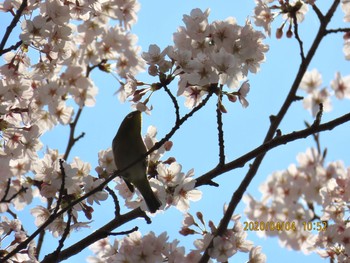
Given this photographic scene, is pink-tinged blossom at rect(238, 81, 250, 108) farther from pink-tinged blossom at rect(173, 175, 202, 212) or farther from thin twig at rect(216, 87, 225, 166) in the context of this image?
pink-tinged blossom at rect(173, 175, 202, 212)

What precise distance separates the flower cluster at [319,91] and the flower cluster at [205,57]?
342 centimetres

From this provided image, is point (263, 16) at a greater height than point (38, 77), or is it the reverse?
point (263, 16)

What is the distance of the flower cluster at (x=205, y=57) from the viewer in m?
3.30

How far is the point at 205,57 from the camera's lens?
11.3 feet

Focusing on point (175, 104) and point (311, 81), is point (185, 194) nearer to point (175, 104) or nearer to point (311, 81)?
point (175, 104)

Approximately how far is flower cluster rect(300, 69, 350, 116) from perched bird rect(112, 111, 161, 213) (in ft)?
13.0

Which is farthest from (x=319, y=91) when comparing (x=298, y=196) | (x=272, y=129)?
(x=272, y=129)

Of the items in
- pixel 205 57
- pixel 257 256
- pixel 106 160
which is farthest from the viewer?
pixel 257 256

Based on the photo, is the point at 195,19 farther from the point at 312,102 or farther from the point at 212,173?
the point at 312,102

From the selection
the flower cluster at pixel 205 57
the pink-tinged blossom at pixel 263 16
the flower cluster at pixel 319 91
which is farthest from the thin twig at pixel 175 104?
the flower cluster at pixel 319 91

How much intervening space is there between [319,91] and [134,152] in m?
4.48

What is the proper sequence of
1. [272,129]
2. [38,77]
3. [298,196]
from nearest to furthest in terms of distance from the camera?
[272,129] < [38,77] < [298,196]

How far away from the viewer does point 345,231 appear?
16.0ft

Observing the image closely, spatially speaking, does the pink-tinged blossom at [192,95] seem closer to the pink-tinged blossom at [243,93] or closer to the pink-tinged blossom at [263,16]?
the pink-tinged blossom at [243,93]
